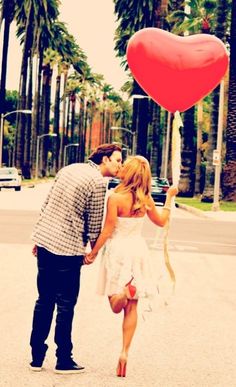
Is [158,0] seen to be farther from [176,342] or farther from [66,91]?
[66,91]

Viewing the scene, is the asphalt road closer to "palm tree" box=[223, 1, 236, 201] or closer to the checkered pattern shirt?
the checkered pattern shirt

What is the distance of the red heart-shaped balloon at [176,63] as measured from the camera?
28.2ft

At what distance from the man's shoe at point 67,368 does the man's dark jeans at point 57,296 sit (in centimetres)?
3

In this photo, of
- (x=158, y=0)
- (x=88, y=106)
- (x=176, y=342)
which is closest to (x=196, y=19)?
(x=158, y=0)

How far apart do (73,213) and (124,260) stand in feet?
1.62

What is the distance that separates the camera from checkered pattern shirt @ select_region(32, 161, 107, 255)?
24.5 ft

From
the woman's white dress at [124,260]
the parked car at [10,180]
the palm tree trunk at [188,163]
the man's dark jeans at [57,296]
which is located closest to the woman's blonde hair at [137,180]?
the woman's white dress at [124,260]

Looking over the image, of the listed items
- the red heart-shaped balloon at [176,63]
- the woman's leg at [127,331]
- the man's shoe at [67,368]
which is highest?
the red heart-shaped balloon at [176,63]

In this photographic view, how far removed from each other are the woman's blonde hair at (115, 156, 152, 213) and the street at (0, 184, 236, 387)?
677 mm

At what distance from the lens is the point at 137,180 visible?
739 cm

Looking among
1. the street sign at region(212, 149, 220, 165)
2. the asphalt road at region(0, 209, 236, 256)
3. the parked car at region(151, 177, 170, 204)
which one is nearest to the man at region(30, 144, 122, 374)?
the asphalt road at region(0, 209, 236, 256)

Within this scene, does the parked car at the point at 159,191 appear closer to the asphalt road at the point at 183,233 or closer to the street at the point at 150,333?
the asphalt road at the point at 183,233

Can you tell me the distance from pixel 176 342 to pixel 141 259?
72.5 inches

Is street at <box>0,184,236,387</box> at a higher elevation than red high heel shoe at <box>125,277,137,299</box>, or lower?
lower
